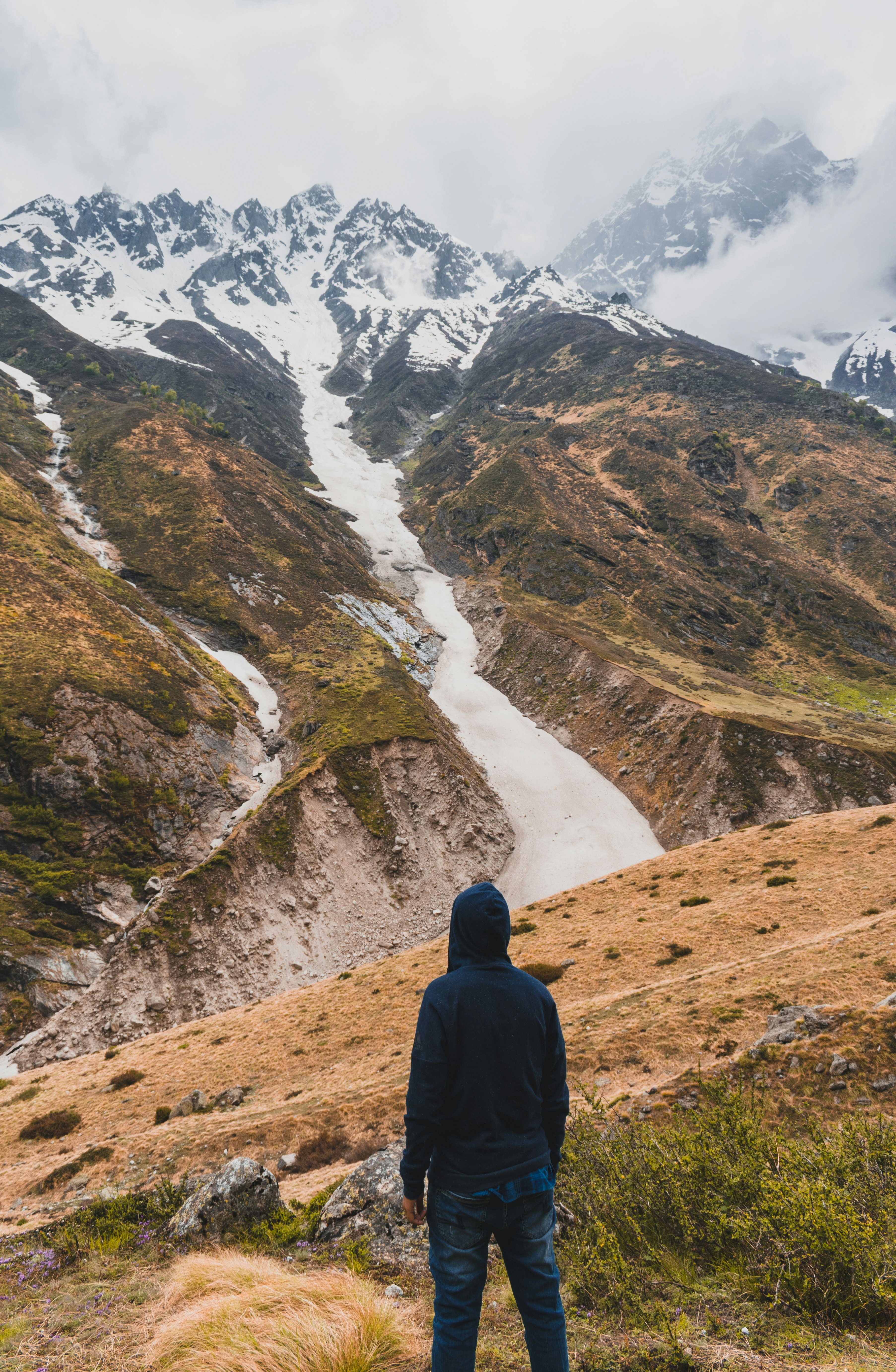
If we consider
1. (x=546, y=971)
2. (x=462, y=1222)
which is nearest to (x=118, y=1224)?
(x=462, y=1222)

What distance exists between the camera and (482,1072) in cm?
448

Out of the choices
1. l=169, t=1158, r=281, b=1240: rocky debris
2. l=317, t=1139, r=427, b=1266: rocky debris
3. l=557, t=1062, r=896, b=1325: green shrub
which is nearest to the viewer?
l=557, t=1062, r=896, b=1325: green shrub

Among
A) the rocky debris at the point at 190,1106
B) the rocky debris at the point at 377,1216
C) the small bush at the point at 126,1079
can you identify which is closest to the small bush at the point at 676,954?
the rocky debris at the point at 377,1216

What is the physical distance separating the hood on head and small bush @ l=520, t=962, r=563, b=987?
21.1 m

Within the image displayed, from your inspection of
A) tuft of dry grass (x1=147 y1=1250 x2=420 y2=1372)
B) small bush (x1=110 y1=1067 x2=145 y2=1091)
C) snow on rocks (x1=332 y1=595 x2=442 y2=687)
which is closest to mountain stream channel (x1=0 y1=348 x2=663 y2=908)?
snow on rocks (x1=332 y1=595 x2=442 y2=687)

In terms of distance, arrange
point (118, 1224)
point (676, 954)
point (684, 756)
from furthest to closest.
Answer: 1. point (684, 756)
2. point (676, 954)
3. point (118, 1224)

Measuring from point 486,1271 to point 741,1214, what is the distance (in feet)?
12.2

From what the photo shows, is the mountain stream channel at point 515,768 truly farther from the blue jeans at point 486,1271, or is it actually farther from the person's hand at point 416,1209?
the blue jeans at point 486,1271

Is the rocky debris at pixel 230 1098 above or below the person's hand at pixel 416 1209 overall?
below

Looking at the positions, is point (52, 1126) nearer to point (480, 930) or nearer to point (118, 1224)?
point (118, 1224)

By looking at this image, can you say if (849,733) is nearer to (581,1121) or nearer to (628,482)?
(581,1121)

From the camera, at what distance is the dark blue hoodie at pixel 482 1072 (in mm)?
4449

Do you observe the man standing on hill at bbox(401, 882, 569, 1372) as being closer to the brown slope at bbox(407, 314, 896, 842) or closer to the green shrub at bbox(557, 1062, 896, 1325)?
the green shrub at bbox(557, 1062, 896, 1325)

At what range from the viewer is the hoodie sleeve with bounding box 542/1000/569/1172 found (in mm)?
4836
